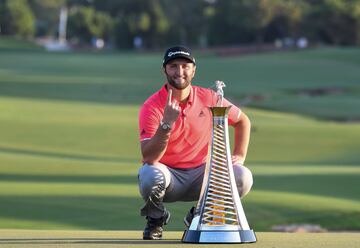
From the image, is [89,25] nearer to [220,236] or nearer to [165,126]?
[165,126]

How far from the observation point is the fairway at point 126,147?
518 inches

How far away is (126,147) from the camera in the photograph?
82.7 feet

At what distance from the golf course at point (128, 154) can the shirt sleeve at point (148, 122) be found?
73cm

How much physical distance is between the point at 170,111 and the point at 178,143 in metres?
0.74

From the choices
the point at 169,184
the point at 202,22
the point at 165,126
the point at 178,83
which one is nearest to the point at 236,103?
the point at 169,184

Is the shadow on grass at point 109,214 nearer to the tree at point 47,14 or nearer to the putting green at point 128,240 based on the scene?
the putting green at point 128,240

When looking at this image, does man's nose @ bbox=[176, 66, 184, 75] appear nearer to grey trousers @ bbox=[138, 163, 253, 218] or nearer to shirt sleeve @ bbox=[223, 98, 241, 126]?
shirt sleeve @ bbox=[223, 98, 241, 126]

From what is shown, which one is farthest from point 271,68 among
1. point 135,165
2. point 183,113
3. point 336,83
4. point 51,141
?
point 183,113

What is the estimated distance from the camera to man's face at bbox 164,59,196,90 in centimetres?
816

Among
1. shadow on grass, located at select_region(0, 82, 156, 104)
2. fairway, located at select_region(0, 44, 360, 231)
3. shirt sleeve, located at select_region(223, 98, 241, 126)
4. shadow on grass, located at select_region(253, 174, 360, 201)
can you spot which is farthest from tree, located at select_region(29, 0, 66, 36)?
shirt sleeve, located at select_region(223, 98, 241, 126)

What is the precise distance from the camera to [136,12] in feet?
382

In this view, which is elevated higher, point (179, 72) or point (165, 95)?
point (179, 72)

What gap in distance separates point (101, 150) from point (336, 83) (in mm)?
31306

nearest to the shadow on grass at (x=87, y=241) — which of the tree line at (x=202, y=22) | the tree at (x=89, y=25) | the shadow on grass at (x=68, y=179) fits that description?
the shadow on grass at (x=68, y=179)
